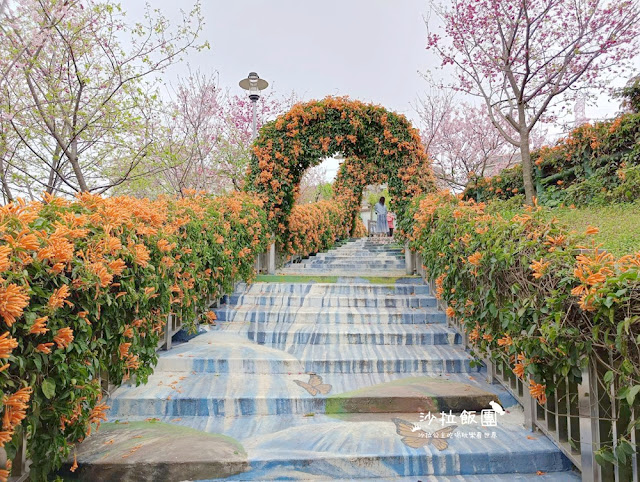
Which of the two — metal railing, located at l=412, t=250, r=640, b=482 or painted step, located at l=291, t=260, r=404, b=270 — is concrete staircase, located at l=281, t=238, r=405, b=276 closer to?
painted step, located at l=291, t=260, r=404, b=270

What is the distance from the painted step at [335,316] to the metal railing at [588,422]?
1764 mm

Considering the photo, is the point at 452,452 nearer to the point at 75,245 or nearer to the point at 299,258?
the point at 75,245

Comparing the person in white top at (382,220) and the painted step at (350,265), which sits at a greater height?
the person in white top at (382,220)

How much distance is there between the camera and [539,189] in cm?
789

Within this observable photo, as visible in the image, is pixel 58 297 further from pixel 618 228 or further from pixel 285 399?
pixel 618 228

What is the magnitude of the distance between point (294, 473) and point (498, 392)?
1.72 metres

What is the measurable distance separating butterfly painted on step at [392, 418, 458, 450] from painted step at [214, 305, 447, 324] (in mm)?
1631

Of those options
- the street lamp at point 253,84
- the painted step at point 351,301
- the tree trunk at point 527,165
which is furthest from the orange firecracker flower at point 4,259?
the tree trunk at point 527,165

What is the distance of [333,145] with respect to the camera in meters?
6.81

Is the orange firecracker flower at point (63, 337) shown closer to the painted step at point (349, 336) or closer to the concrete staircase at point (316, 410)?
the concrete staircase at point (316, 410)

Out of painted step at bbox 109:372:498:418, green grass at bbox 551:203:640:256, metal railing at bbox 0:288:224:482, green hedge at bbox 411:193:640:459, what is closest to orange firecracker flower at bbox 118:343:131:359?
metal railing at bbox 0:288:224:482

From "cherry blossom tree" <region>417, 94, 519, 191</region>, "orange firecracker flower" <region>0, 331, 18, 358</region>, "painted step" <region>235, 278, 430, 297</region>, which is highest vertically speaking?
"cherry blossom tree" <region>417, 94, 519, 191</region>

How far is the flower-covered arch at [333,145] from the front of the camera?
664cm

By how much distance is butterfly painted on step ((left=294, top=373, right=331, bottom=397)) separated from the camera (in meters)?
2.88
